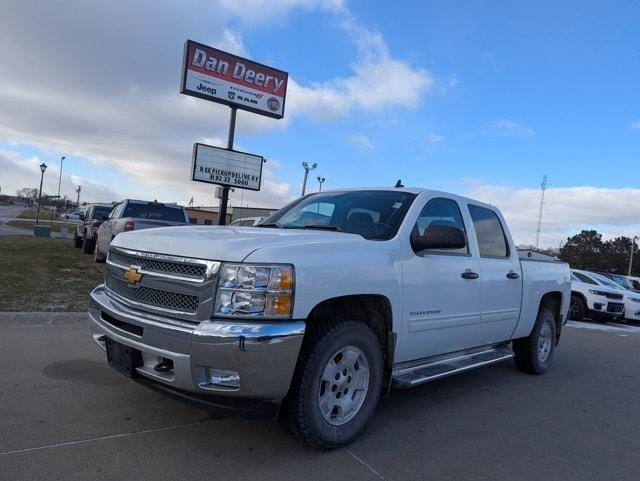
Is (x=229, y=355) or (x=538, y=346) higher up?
(x=229, y=355)

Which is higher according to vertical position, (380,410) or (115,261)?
(115,261)

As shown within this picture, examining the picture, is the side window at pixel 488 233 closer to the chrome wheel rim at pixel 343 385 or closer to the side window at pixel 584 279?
the chrome wheel rim at pixel 343 385

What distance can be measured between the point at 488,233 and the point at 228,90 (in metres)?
11.0

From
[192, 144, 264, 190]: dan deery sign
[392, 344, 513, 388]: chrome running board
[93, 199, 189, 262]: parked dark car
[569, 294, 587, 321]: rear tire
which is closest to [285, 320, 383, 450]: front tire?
[392, 344, 513, 388]: chrome running board

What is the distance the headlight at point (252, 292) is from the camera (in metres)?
3.20

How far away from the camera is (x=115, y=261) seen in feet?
13.6

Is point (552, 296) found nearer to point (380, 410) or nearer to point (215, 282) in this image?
point (380, 410)

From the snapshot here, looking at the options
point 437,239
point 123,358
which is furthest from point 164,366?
point 437,239

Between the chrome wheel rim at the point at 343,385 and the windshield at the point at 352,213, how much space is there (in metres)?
0.96

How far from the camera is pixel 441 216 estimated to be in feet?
16.2

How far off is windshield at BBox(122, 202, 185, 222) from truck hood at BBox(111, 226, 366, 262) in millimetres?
9343

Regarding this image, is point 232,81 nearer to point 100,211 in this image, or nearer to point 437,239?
point 100,211

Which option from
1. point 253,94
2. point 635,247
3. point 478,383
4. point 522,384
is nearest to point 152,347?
point 478,383

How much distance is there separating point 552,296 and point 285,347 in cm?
497
